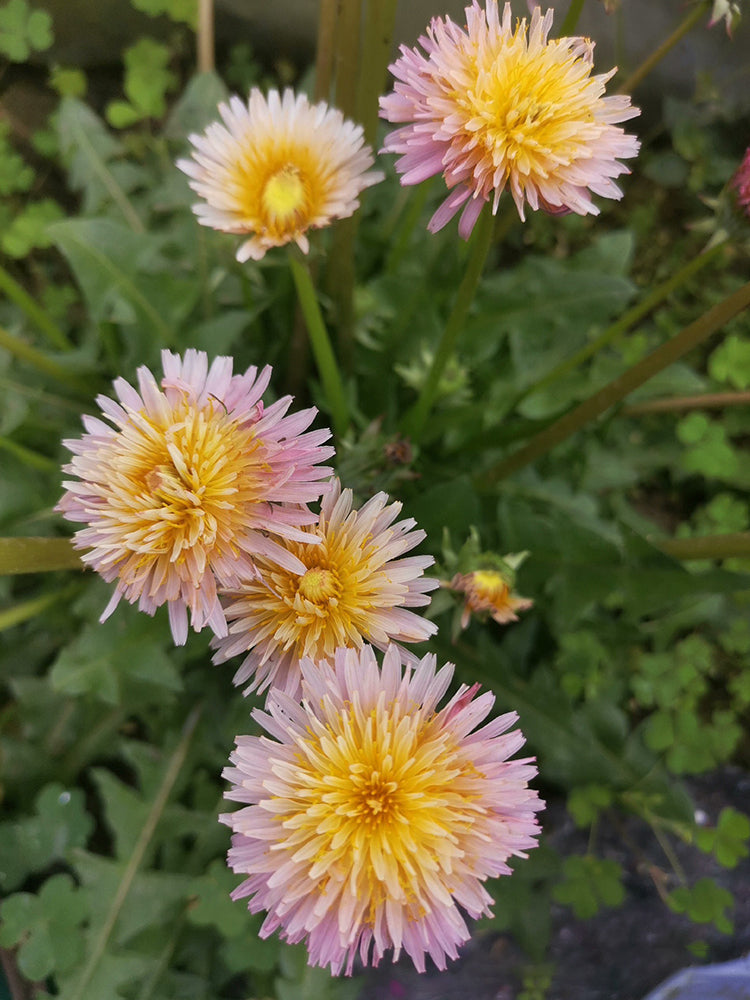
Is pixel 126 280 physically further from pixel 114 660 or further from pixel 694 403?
pixel 694 403

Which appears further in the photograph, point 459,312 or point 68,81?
point 68,81

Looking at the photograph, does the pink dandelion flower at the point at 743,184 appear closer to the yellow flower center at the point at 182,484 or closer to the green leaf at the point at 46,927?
the yellow flower center at the point at 182,484

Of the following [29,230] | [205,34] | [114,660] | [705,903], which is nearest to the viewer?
[114,660]

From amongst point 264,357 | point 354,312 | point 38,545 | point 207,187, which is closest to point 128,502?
point 38,545

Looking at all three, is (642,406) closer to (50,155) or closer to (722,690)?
(722,690)

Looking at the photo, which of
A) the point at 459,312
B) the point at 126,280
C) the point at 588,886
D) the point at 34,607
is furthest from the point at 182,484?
the point at 588,886

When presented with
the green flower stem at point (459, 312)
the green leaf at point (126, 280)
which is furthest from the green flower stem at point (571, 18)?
the green leaf at point (126, 280)
